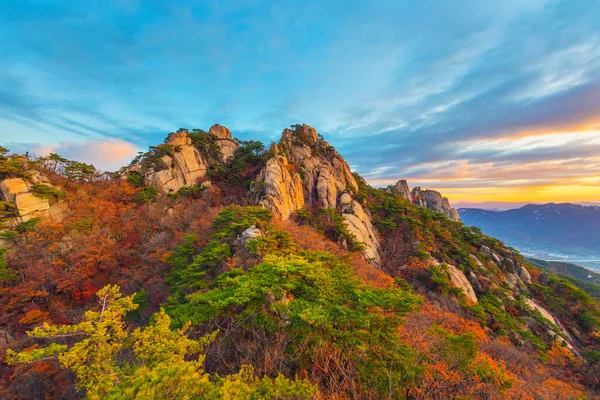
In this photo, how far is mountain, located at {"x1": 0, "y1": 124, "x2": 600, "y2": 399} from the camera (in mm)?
7559

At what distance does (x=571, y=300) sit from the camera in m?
32.6

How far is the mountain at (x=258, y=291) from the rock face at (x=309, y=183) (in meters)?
0.34

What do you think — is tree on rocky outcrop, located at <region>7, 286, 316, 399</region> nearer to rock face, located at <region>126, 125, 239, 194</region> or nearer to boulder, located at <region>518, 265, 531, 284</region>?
rock face, located at <region>126, 125, 239, 194</region>

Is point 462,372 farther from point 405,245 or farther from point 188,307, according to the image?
point 405,245

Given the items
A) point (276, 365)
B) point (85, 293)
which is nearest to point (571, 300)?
point (276, 365)

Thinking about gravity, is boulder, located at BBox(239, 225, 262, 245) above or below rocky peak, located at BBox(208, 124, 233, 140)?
below

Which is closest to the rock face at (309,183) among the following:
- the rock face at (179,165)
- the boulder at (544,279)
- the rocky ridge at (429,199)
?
the rock face at (179,165)

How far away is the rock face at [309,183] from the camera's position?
3272 cm

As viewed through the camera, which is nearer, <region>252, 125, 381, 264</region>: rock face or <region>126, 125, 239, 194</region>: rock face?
<region>252, 125, 381, 264</region>: rock face

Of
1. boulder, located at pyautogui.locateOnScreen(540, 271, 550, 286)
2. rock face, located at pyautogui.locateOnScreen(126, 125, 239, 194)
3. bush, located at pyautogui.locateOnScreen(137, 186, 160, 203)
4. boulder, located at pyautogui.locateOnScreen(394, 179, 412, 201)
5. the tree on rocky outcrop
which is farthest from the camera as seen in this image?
boulder, located at pyautogui.locateOnScreen(394, 179, 412, 201)

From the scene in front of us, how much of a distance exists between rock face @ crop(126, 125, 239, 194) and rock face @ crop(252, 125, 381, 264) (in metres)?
13.1

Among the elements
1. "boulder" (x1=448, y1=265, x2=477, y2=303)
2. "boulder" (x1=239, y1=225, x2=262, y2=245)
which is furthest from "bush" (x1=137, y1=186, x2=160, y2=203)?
"boulder" (x1=448, y1=265, x2=477, y2=303)

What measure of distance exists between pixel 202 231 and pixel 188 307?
16351 millimetres

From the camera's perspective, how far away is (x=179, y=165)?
4025 cm
